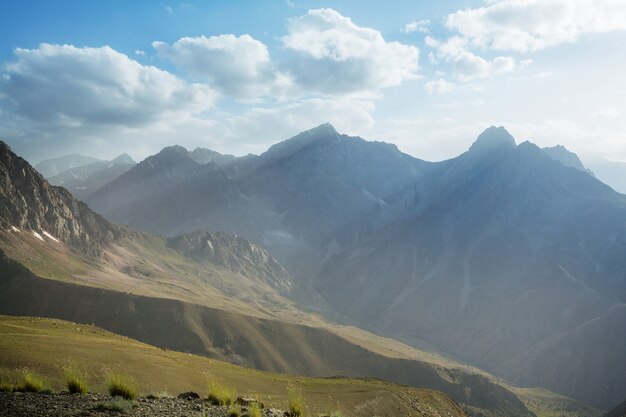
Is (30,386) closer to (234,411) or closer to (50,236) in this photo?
(234,411)

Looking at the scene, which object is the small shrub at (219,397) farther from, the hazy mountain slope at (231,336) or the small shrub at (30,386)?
the hazy mountain slope at (231,336)

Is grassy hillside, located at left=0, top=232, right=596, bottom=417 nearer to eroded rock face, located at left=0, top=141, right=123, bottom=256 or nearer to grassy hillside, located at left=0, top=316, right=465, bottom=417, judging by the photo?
eroded rock face, located at left=0, top=141, right=123, bottom=256

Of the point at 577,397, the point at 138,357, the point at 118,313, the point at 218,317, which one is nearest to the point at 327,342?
the point at 218,317

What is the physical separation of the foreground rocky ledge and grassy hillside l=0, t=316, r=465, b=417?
6474 millimetres

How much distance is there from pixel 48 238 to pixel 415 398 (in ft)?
476

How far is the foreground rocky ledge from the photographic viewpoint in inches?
624

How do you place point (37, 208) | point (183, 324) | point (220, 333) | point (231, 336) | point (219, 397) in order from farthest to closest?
point (37, 208), point (220, 333), point (231, 336), point (183, 324), point (219, 397)

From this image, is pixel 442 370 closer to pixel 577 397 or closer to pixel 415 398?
pixel 577 397

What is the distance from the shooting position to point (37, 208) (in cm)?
15850

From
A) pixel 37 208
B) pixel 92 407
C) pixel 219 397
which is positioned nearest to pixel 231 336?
pixel 37 208

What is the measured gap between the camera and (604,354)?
16850 cm

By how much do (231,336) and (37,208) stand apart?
270ft

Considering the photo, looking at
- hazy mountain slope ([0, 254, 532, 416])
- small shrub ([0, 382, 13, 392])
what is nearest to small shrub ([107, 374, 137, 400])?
small shrub ([0, 382, 13, 392])

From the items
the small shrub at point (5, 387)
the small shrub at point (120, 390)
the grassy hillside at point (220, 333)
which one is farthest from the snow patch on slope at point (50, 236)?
the small shrub at point (120, 390)
